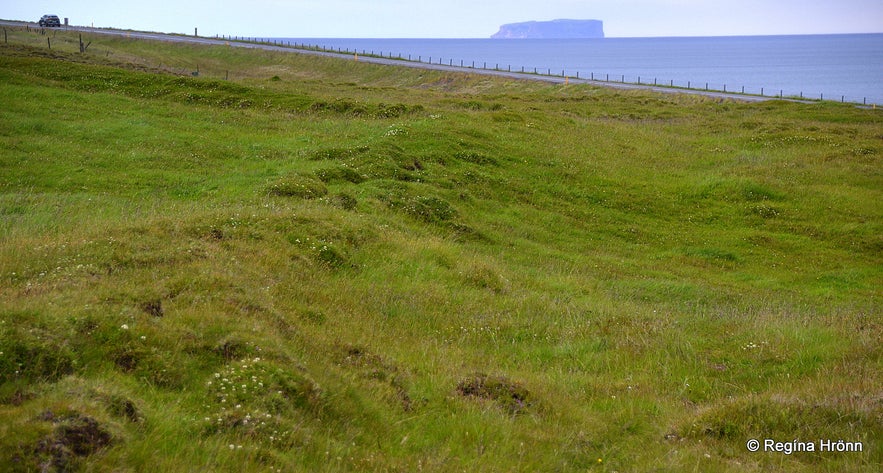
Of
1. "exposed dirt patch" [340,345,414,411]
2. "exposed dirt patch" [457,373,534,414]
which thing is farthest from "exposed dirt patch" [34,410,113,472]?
"exposed dirt patch" [457,373,534,414]

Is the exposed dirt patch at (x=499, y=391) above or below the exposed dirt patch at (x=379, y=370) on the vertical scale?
below

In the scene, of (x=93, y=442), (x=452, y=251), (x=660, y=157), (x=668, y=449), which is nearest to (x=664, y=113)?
(x=660, y=157)

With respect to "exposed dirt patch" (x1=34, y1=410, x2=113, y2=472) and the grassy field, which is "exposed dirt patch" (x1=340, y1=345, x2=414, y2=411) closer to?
the grassy field

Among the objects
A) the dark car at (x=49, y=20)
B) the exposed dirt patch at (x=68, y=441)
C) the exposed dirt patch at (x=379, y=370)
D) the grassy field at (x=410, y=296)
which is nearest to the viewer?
the exposed dirt patch at (x=68, y=441)

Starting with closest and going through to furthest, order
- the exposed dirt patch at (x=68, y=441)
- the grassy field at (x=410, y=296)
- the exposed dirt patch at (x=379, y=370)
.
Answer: the exposed dirt patch at (x=68, y=441), the grassy field at (x=410, y=296), the exposed dirt patch at (x=379, y=370)

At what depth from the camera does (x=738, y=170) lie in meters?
33.6

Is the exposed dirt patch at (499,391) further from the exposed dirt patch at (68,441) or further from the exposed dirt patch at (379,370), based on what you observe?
the exposed dirt patch at (68,441)

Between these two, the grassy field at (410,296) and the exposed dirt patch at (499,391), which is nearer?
the grassy field at (410,296)

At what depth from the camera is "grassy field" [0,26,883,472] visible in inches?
291

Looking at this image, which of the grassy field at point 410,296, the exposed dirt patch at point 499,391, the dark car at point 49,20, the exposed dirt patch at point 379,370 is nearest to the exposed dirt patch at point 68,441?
the grassy field at point 410,296

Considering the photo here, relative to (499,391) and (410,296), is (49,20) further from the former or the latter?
(499,391)

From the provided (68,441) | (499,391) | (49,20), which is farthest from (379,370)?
(49,20)

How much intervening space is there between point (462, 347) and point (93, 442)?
6.50 metres

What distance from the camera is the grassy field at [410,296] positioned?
24.2 feet
